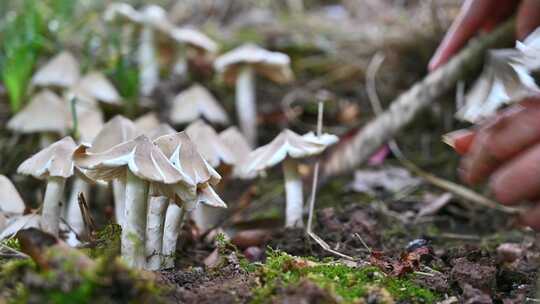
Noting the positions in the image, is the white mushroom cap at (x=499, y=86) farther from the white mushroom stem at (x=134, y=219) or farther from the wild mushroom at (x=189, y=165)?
the white mushroom stem at (x=134, y=219)

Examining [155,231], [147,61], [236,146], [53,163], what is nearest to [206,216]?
[236,146]

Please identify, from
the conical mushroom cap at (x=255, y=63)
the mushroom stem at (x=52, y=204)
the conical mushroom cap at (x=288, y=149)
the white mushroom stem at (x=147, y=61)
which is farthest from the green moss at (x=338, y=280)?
the white mushroom stem at (x=147, y=61)

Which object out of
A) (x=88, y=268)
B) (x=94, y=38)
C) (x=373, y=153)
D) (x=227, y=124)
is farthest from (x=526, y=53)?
(x=94, y=38)

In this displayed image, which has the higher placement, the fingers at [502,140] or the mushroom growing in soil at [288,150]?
the fingers at [502,140]

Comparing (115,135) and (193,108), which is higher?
(115,135)

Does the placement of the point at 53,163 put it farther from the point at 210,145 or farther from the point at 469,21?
the point at 469,21
